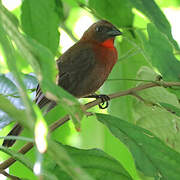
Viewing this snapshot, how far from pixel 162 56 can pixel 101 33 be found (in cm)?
133

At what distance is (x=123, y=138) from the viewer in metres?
1.15

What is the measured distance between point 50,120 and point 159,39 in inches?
24.5

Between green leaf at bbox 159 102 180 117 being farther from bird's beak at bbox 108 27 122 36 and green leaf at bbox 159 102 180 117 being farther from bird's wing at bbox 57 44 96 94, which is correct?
bird's beak at bbox 108 27 122 36

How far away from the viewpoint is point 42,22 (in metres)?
1.47

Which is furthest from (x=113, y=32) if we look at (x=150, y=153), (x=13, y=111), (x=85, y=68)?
(x=13, y=111)

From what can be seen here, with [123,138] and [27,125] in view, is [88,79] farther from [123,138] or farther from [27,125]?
[27,125]

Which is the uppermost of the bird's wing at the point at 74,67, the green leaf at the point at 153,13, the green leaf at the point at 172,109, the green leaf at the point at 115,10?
the green leaf at the point at 153,13

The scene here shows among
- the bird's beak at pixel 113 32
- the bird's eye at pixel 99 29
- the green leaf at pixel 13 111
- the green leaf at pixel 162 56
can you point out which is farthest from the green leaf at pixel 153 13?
the bird's eye at pixel 99 29

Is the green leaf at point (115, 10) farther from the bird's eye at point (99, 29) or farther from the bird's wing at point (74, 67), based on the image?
the bird's eye at point (99, 29)

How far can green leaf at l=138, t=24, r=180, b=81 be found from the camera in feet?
4.58

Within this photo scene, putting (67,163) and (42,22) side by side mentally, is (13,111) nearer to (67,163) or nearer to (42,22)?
(67,163)

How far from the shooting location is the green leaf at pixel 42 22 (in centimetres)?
142

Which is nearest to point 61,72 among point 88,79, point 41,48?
point 88,79

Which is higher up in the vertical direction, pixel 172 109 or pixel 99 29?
pixel 172 109
